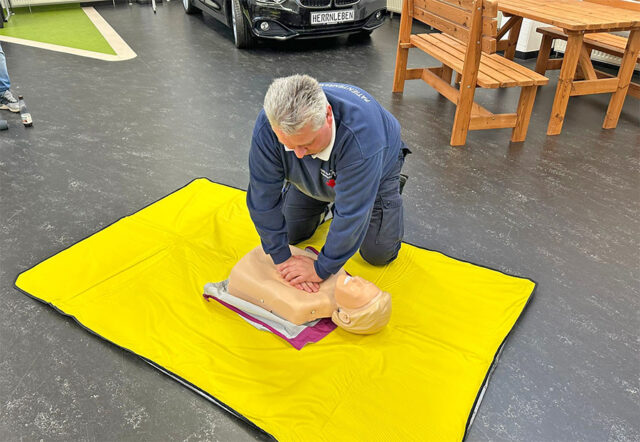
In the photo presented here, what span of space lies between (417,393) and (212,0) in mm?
6184

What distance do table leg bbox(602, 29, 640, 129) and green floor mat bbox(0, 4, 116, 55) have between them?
5.23m

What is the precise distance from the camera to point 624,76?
13.1ft

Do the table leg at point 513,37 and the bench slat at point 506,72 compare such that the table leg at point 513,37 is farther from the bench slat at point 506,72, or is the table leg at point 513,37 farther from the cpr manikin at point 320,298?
the cpr manikin at point 320,298

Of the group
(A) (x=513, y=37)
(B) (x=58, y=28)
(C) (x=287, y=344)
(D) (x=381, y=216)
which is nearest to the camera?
(C) (x=287, y=344)

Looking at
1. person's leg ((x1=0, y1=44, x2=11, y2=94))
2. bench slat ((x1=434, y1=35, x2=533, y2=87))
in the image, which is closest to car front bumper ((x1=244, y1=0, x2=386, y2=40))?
bench slat ((x1=434, y1=35, x2=533, y2=87))

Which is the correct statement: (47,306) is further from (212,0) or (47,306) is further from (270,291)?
(212,0)

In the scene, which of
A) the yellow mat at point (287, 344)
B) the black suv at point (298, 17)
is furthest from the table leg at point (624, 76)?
the black suv at point (298, 17)

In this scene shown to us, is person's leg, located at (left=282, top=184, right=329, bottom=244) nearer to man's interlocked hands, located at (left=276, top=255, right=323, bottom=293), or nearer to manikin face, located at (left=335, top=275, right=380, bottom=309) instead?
man's interlocked hands, located at (left=276, top=255, right=323, bottom=293)

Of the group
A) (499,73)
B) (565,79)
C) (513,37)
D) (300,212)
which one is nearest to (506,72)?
(499,73)

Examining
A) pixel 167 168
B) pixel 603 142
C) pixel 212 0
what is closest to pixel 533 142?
pixel 603 142

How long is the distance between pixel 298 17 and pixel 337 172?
4403 millimetres

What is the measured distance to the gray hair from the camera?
1571 millimetres

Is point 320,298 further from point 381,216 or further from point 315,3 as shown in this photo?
point 315,3

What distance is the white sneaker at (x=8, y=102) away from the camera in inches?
165
